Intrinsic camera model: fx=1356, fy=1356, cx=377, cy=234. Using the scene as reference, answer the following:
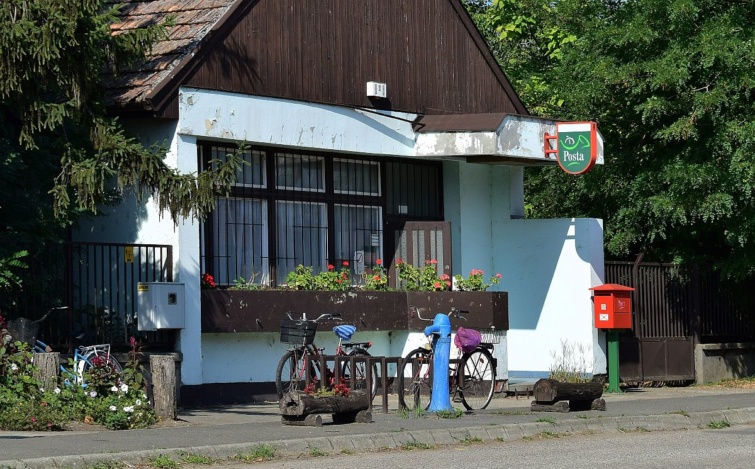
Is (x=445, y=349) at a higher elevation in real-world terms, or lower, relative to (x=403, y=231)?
lower

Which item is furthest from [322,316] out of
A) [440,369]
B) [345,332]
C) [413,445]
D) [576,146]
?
[576,146]

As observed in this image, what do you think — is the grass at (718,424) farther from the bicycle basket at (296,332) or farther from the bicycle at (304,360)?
the bicycle basket at (296,332)

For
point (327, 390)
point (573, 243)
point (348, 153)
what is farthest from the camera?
point (573, 243)

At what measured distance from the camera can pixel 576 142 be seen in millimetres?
21203

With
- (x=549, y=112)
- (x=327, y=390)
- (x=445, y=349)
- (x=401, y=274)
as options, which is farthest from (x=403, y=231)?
(x=549, y=112)

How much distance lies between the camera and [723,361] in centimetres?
2439

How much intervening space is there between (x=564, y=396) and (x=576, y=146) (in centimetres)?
625

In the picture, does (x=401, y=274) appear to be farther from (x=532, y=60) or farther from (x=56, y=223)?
(x=532, y=60)

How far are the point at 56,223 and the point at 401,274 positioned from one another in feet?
19.9

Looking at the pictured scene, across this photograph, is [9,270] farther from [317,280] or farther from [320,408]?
[317,280]

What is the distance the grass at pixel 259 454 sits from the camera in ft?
37.5

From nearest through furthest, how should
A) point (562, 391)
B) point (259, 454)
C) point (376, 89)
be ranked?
point (259, 454) < point (562, 391) < point (376, 89)

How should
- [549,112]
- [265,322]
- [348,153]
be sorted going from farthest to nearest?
[549,112]
[348,153]
[265,322]

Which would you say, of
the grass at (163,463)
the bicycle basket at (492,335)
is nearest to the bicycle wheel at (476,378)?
the bicycle basket at (492,335)
